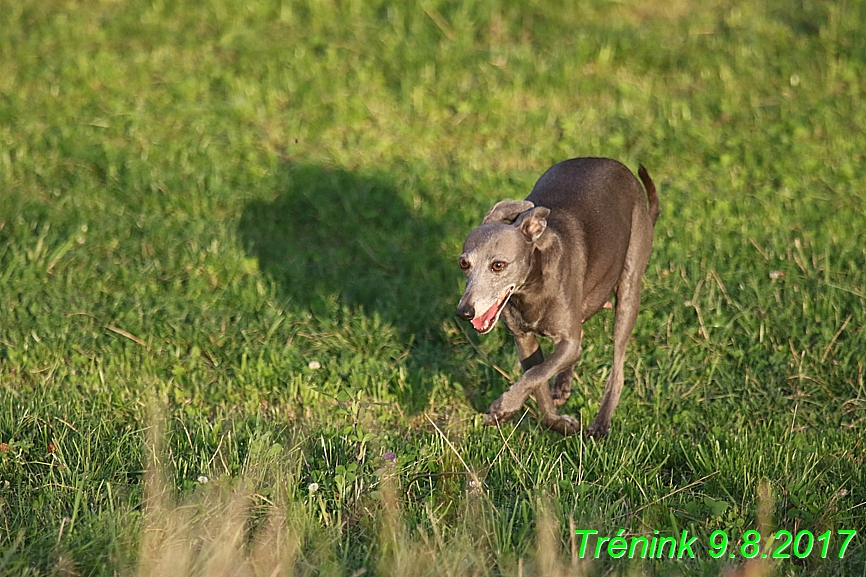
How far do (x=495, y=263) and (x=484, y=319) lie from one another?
0.88ft

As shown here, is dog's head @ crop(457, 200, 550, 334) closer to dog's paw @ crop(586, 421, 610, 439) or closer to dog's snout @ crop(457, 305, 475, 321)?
dog's snout @ crop(457, 305, 475, 321)

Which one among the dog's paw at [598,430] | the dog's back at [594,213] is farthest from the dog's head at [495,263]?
the dog's paw at [598,430]

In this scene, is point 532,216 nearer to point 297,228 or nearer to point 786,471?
point 786,471

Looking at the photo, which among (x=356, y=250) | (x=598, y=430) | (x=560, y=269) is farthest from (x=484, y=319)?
(x=356, y=250)

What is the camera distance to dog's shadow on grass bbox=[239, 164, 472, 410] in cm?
693

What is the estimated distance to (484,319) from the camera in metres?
5.02

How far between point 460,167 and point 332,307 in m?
2.25

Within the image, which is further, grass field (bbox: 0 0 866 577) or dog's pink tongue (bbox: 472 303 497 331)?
dog's pink tongue (bbox: 472 303 497 331)

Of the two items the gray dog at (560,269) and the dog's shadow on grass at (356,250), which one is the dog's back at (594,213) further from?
the dog's shadow on grass at (356,250)

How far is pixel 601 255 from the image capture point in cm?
573

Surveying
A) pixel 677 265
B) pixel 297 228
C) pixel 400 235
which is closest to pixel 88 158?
pixel 297 228

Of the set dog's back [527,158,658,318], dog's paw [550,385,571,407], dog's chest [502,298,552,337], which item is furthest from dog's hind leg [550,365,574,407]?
dog's chest [502,298,552,337]

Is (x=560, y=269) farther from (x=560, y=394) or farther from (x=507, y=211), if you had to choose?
(x=560, y=394)

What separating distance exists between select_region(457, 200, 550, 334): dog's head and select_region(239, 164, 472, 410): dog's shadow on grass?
3.96 ft
